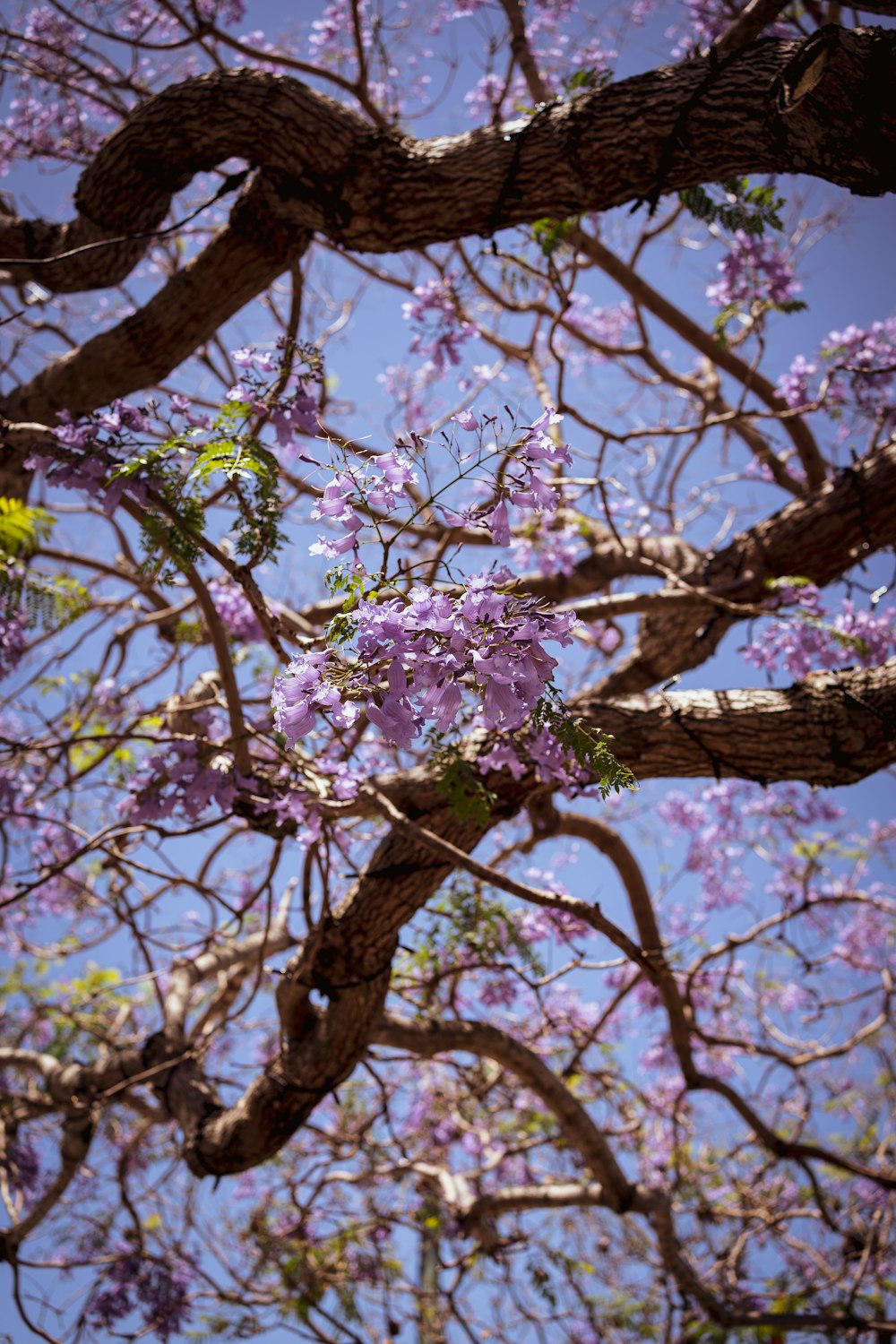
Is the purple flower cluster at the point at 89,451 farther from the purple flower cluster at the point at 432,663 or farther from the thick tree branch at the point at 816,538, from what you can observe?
the thick tree branch at the point at 816,538

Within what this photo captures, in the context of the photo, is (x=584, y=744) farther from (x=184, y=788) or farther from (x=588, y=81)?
(x=588, y=81)

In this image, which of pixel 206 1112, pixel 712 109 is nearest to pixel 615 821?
pixel 206 1112

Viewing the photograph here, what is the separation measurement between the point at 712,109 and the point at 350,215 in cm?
93

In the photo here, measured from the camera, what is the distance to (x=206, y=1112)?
9.87 ft

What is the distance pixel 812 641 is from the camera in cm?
292

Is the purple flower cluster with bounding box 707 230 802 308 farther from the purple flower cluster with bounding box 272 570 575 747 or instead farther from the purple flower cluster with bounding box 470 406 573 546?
the purple flower cluster with bounding box 272 570 575 747

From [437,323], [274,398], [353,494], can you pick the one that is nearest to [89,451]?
[274,398]

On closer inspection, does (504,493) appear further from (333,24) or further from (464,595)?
(333,24)

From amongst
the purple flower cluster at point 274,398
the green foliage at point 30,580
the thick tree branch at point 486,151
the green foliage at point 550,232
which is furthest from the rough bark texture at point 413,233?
the purple flower cluster at point 274,398

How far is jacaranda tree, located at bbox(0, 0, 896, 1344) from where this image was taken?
1837mm

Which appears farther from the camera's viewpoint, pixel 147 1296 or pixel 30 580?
pixel 147 1296

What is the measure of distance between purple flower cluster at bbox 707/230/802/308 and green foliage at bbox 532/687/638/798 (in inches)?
99.1

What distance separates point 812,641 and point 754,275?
145 centimetres

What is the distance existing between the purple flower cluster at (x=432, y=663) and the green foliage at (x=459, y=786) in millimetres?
530
